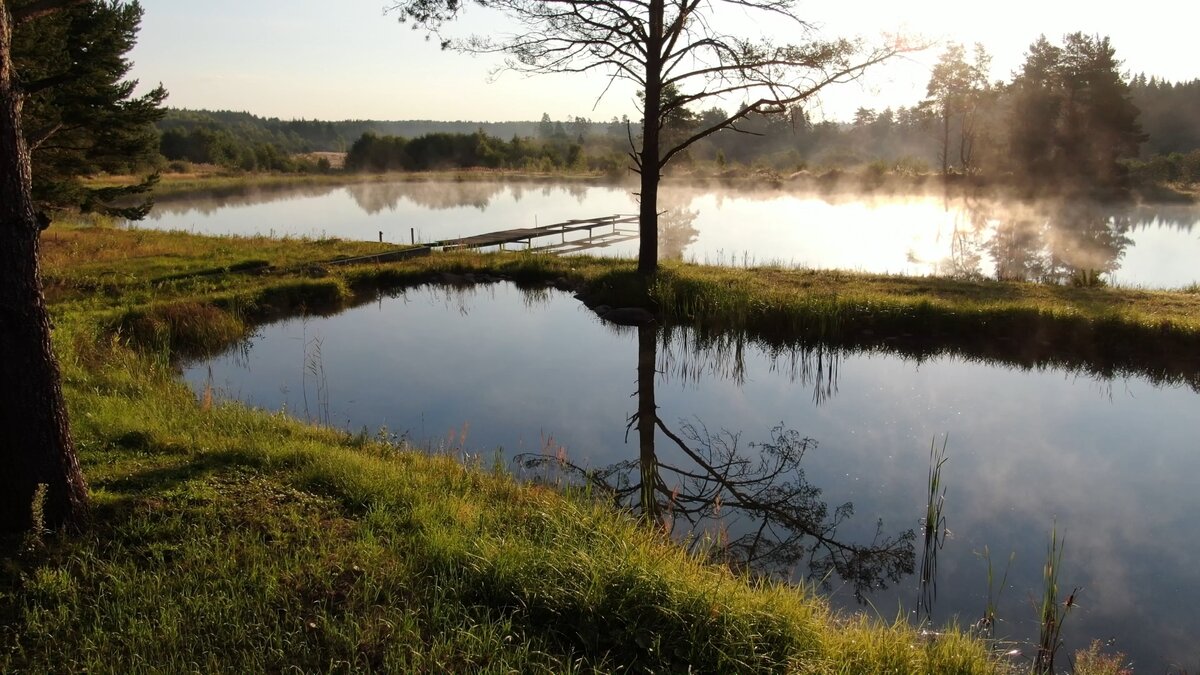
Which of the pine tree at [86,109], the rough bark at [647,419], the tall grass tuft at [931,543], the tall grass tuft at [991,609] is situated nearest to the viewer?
the tall grass tuft at [991,609]

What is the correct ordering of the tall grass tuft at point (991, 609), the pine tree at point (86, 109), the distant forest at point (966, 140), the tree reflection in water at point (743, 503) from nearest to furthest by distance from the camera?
the tall grass tuft at point (991, 609) → the tree reflection in water at point (743, 503) → the pine tree at point (86, 109) → the distant forest at point (966, 140)

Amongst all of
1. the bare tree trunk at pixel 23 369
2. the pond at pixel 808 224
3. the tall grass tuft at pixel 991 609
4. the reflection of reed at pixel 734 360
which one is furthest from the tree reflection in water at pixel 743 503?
the pond at pixel 808 224

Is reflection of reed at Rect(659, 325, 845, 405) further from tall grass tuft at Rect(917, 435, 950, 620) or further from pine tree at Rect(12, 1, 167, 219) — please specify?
pine tree at Rect(12, 1, 167, 219)

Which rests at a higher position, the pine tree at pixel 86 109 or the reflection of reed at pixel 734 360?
the pine tree at pixel 86 109

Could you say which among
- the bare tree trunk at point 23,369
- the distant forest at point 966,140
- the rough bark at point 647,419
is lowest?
the rough bark at point 647,419

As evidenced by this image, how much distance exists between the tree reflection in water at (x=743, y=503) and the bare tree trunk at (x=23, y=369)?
3.06 metres

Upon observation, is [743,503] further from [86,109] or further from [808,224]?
[808,224]

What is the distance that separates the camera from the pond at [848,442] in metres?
4.54

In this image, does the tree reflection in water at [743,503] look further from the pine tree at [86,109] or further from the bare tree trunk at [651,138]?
the pine tree at [86,109]

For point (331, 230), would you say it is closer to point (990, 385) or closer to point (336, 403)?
point (336, 403)

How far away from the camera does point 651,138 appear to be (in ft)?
39.8

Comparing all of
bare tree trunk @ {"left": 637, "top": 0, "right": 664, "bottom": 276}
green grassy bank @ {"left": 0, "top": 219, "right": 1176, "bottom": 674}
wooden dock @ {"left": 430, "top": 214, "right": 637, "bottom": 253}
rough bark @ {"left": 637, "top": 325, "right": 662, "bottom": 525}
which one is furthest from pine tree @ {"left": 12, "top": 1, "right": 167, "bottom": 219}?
rough bark @ {"left": 637, "top": 325, "right": 662, "bottom": 525}

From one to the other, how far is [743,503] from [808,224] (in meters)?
19.5

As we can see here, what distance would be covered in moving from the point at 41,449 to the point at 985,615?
5049mm
